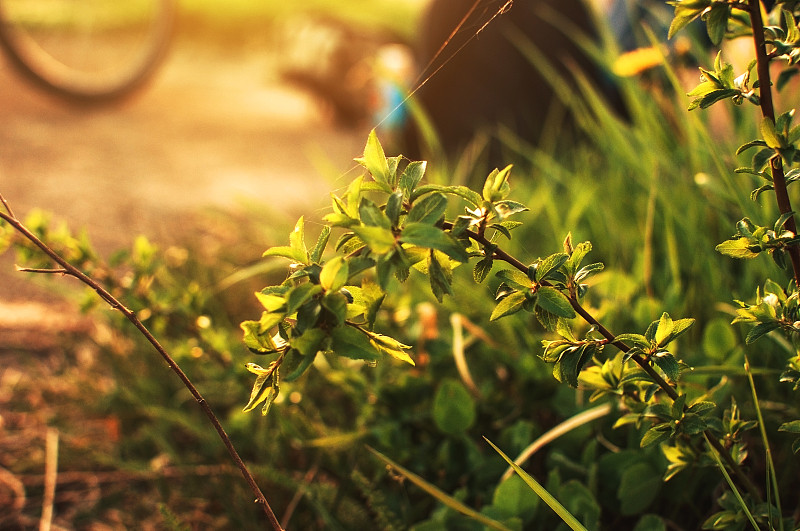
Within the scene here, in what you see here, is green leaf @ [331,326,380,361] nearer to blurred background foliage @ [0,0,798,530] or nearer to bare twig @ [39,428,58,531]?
blurred background foliage @ [0,0,798,530]

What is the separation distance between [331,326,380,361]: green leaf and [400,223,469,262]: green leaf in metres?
0.08

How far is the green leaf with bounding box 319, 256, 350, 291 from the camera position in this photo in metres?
0.47

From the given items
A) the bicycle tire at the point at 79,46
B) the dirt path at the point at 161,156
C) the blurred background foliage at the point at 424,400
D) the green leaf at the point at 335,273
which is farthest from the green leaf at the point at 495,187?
the bicycle tire at the point at 79,46

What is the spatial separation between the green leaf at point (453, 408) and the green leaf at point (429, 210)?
1.48 ft

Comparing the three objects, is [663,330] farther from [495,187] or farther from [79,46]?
[79,46]

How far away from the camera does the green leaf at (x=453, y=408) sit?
2.96 ft

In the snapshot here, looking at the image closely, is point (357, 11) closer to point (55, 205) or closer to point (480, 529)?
point (55, 205)

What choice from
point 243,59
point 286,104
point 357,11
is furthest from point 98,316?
point 357,11

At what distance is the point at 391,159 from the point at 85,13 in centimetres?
557

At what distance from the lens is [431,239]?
0.45 metres

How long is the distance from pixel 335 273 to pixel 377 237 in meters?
0.04

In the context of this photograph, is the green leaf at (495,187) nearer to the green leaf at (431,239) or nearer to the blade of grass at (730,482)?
the green leaf at (431,239)

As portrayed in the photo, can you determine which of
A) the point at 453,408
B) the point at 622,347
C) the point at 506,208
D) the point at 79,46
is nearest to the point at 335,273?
the point at 506,208

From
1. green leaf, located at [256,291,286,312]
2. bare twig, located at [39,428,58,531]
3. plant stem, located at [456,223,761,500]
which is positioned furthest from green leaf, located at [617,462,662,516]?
bare twig, located at [39,428,58,531]
